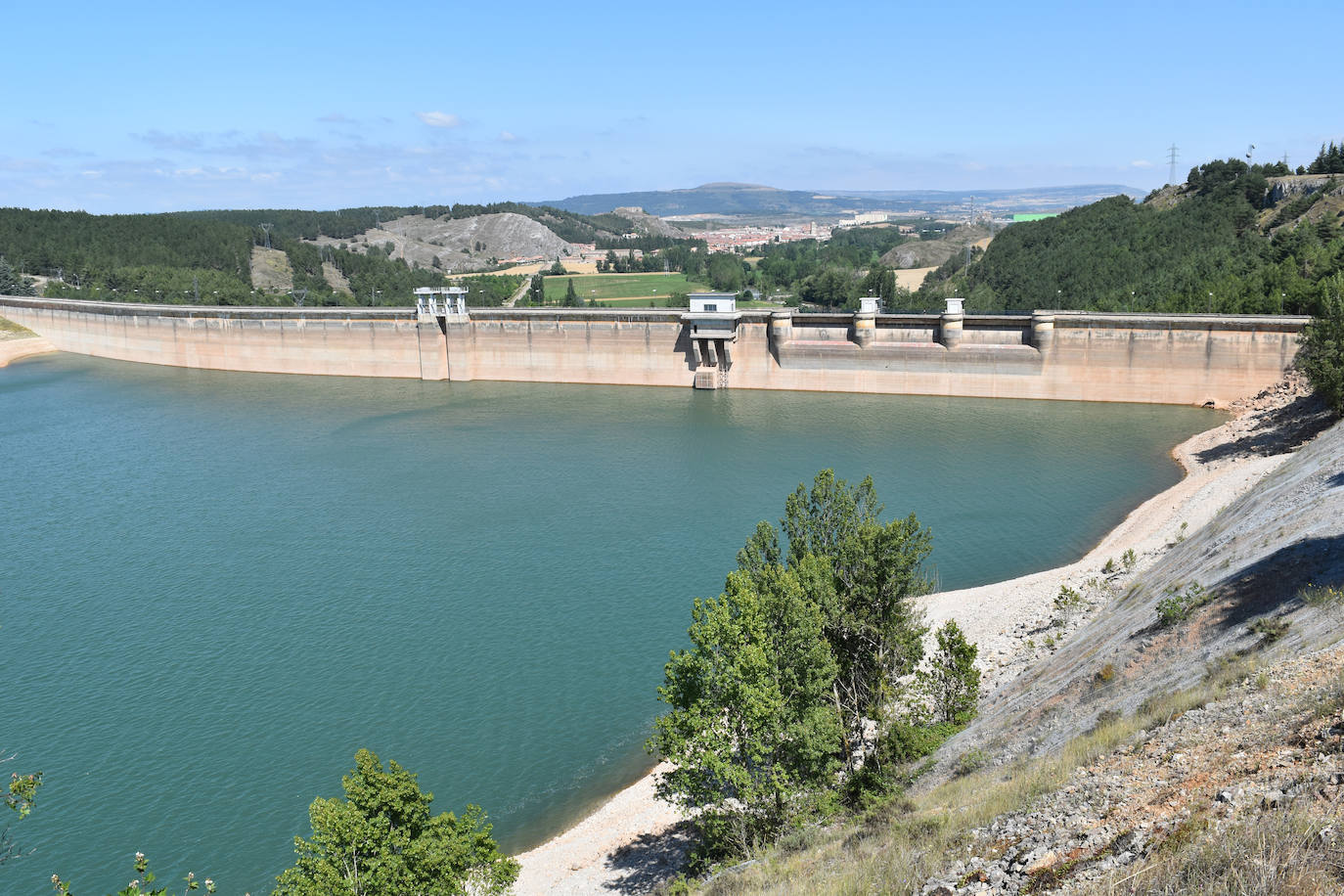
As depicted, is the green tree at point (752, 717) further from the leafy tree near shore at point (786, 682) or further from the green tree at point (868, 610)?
the green tree at point (868, 610)

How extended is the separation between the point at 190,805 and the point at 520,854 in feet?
20.5

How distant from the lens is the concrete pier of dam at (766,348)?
46094 mm

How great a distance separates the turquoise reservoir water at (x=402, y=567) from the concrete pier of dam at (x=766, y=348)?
6.82 ft

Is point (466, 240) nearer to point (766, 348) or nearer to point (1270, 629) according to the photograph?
point (766, 348)

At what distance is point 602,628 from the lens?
2320 cm

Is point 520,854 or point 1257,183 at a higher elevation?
point 1257,183

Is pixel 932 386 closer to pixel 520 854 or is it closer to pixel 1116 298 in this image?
→ pixel 1116 298

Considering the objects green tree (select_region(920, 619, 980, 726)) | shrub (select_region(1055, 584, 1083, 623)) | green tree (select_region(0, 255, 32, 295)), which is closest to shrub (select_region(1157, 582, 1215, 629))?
green tree (select_region(920, 619, 980, 726))

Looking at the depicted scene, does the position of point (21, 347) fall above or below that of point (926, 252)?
below

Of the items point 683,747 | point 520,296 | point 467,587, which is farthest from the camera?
point 520,296

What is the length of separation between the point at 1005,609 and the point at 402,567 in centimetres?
1668

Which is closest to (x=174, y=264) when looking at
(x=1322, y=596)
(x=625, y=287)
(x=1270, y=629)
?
(x=625, y=287)

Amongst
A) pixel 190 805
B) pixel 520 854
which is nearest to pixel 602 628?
pixel 520 854

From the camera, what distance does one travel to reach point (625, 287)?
378ft
